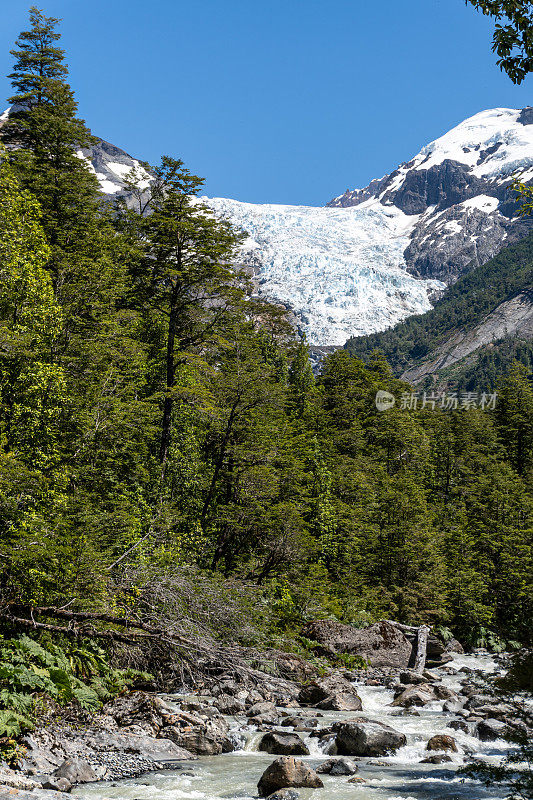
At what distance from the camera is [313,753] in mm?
12000

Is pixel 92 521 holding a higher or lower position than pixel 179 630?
higher

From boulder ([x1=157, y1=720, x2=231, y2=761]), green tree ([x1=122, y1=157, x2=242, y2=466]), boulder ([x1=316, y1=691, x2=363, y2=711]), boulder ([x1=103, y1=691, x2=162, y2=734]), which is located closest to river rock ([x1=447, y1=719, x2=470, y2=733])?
boulder ([x1=316, y1=691, x2=363, y2=711])

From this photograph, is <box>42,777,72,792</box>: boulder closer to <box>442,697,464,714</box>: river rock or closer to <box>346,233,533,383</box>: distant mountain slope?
<box>442,697,464,714</box>: river rock

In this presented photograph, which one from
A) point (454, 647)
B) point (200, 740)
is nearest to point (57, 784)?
point (200, 740)

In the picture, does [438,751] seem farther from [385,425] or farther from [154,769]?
[385,425]

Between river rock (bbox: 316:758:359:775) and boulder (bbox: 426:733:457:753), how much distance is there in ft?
8.31

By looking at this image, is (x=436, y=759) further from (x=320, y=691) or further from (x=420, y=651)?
(x=420, y=651)

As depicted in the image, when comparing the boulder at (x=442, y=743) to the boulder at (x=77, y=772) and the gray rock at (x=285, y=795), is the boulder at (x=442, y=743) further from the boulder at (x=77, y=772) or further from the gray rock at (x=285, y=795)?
the boulder at (x=77, y=772)

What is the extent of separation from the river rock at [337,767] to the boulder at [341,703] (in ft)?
→ 17.2

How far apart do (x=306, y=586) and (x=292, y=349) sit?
41656 mm

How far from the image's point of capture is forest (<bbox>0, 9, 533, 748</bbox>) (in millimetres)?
12047

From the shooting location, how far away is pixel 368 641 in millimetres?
24344

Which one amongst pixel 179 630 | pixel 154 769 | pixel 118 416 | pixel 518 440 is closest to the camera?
pixel 154 769

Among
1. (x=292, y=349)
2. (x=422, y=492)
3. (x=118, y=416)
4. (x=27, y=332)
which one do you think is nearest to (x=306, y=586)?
(x=118, y=416)
